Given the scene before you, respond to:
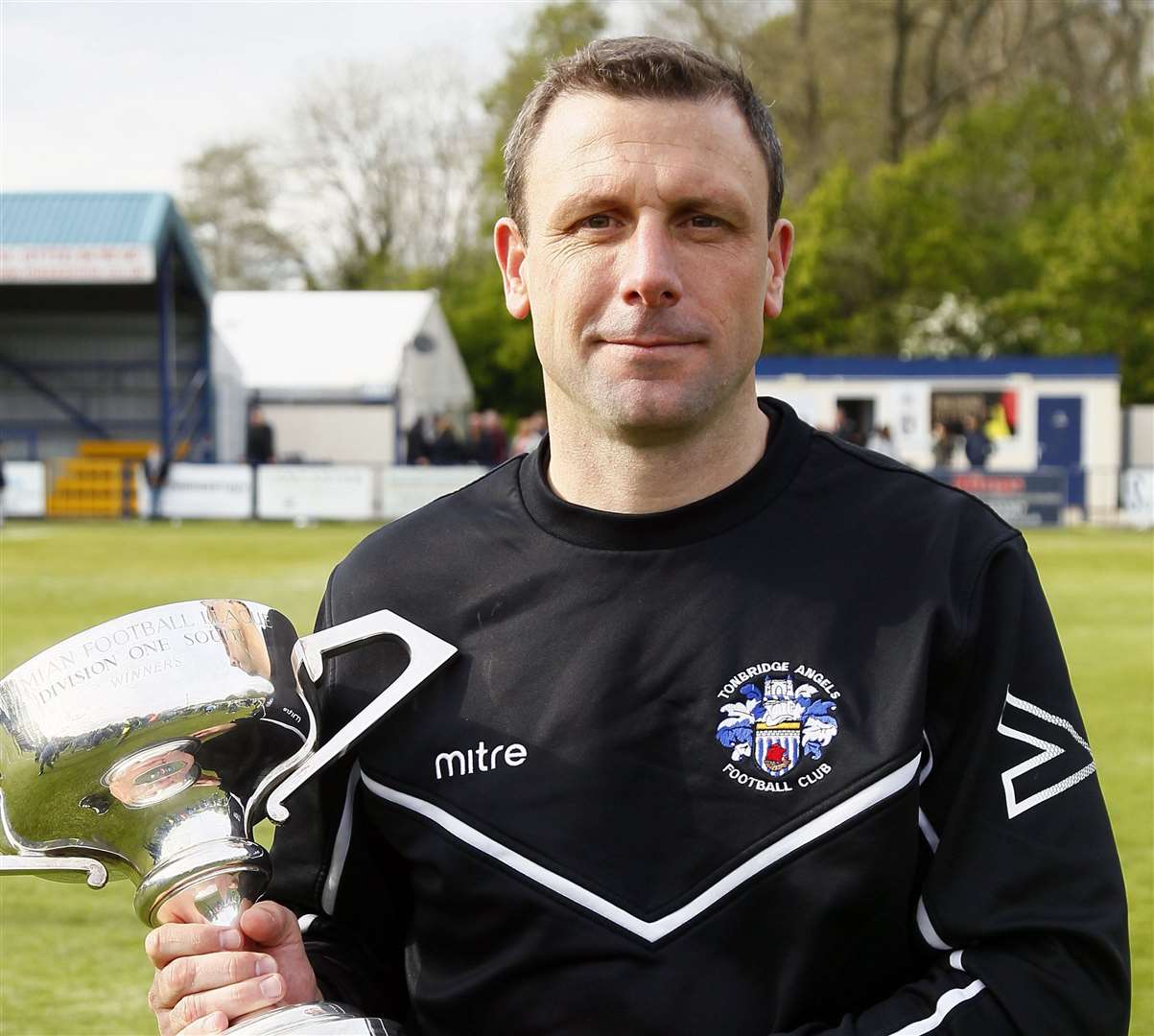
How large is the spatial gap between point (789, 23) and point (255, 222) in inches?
706

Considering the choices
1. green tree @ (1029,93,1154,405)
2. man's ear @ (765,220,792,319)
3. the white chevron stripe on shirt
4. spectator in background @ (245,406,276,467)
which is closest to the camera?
the white chevron stripe on shirt

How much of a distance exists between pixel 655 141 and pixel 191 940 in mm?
1075

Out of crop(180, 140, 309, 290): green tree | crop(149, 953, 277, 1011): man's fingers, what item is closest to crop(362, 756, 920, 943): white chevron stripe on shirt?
crop(149, 953, 277, 1011): man's fingers

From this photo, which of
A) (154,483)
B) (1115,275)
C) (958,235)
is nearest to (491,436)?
(154,483)

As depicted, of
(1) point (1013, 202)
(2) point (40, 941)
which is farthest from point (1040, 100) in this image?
Result: (2) point (40, 941)

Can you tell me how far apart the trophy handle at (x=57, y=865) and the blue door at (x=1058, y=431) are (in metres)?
29.7

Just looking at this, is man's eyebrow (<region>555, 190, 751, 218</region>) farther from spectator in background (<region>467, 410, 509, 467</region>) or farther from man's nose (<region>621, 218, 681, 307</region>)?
spectator in background (<region>467, 410, 509, 467</region>)

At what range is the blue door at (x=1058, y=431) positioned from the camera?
2995 centimetres

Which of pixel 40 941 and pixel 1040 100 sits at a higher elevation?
pixel 1040 100

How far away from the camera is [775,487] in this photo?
197cm

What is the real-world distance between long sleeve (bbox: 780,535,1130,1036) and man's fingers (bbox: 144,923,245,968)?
0.64 m

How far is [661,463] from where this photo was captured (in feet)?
6.39

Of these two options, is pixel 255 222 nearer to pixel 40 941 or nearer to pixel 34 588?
pixel 34 588

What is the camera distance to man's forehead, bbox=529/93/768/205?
6.20ft
